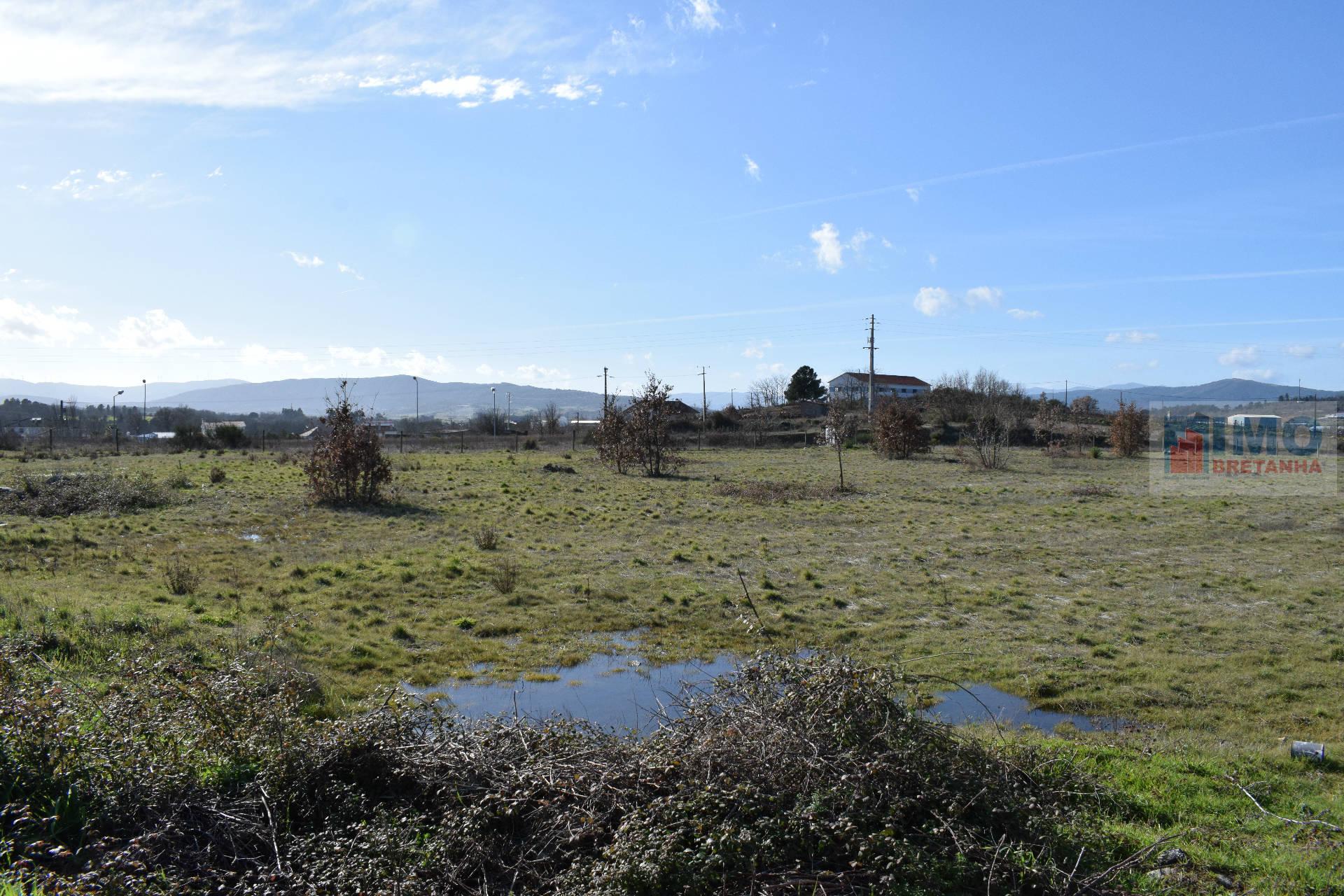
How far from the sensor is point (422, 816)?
3584 mm

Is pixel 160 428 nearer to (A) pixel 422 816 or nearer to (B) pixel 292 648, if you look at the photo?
(B) pixel 292 648

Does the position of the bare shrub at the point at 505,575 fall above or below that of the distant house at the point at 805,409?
below

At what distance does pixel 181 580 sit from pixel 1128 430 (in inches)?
1384

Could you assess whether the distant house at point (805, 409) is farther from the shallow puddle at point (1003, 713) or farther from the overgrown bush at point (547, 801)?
the overgrown bush at point (547, 801)

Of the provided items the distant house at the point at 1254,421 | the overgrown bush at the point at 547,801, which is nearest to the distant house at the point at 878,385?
the distant house at the point at 1254,421

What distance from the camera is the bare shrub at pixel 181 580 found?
9047 mm

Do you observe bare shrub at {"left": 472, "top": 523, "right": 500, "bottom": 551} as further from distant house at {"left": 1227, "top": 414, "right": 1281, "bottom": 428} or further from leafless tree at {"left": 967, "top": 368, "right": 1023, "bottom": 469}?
distant house at {"left": 1227, "top": 414, "right": 1281, "bottom": 428}

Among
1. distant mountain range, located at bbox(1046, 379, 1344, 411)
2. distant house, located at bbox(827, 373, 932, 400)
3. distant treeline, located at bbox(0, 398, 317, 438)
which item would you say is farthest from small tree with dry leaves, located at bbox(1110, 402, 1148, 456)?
distant treeline, located at bbox(0, 398, 317, 438)

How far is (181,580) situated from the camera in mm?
9133

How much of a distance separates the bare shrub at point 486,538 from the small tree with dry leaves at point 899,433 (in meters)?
22.0

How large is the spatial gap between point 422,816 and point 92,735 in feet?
5.62

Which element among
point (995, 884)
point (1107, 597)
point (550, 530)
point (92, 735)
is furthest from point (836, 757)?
point (550, 530)

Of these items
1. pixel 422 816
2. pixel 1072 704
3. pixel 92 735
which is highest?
pixel 92 735

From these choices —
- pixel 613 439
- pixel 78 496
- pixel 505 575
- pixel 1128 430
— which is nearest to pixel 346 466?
pixel 78 496
